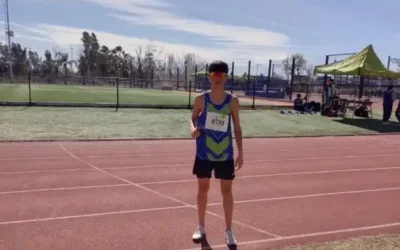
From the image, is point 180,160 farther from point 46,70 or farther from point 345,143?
point 46,70

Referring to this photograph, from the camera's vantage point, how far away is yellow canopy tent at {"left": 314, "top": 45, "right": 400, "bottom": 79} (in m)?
18.6

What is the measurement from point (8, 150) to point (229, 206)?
301 inches

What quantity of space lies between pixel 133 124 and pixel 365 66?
1140 cm

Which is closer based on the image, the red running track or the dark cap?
the dark cap

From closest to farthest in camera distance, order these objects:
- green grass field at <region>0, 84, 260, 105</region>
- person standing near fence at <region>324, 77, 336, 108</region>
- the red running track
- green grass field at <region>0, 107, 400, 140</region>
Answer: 1. the red running track
2. green grass field at <region>0, 107, 400, 140</region>
3. person standing near fence at <region>324, 77, 336, 108</region>
4. green grass field at <region>0, 84, 260, 105</region>

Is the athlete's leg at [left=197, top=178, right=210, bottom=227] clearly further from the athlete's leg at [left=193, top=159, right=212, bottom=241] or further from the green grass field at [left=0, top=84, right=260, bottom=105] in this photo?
the green grass field at [left=0, top=84, right=260, bottom=105]

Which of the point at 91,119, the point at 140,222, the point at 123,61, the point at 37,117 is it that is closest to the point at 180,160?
the point at 140,222

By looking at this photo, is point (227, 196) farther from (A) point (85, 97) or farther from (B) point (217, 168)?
(A) point (85, 97)

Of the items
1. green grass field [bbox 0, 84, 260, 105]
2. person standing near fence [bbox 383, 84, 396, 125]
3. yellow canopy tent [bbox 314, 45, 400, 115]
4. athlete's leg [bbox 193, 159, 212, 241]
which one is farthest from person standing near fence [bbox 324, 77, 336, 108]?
athlete's leg [bbox 193, 159, 212, 241]

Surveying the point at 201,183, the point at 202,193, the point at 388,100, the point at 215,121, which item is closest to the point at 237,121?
Result: the point at 215,121

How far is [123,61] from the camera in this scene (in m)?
81.1

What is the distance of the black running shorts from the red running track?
87 centimetres

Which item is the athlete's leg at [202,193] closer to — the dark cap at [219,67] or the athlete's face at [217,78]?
the athlete's face at [217,78]

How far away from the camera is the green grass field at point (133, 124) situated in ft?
42.5
